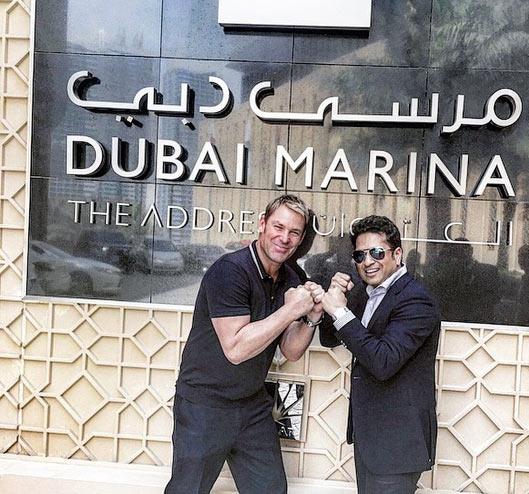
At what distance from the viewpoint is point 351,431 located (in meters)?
2.88

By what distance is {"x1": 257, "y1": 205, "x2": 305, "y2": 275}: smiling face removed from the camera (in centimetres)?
283

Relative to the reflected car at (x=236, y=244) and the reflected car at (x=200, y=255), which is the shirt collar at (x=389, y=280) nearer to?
the reflected car at (x=236, y=244)

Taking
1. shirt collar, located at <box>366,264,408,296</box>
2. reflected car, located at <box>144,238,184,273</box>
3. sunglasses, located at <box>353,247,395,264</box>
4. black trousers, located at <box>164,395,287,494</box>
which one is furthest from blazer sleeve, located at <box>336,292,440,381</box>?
reflected car, located at <box>144,238,184,273</box>

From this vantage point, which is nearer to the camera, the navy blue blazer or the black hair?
the navy blue blazer

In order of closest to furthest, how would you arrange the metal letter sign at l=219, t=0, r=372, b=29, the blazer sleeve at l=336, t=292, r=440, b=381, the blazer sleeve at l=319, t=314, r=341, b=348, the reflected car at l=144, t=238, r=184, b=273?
the blazer sleeve at l=336, t=292, r=440, b=381
the blazer sleeve at l=319, t=314, r=341, b=348
the metal letter sign at l=219, t=0, r=372, b=29
the reflected car at l=144, t=238, r=184, b=273

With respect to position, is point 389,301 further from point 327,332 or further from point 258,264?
point 258,264

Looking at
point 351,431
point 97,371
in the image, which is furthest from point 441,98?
point 97,371

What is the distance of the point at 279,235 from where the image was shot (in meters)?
2.84

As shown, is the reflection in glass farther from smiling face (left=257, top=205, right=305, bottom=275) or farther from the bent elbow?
smiling face (left=257, top=205, right=305, bottom=275)

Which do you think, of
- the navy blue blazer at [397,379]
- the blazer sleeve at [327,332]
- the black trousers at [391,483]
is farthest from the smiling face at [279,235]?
the black trousers at [391,483]

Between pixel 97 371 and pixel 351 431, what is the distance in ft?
5.95

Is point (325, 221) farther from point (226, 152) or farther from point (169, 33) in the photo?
point (169, 33)

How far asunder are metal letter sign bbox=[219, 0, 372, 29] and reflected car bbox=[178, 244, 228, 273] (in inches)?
58.0

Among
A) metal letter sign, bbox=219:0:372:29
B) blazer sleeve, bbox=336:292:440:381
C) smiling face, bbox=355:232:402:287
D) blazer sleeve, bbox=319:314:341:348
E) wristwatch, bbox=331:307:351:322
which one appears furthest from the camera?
metal letter sign, bbox=219:0:372:29
